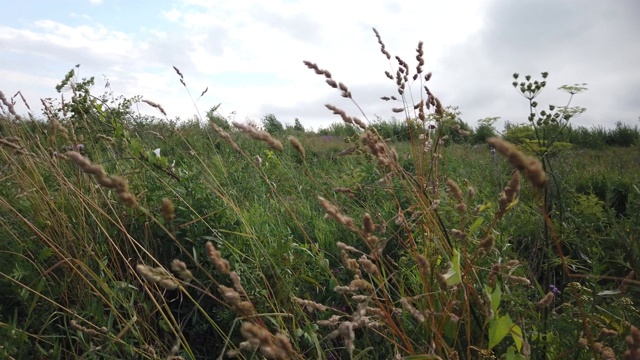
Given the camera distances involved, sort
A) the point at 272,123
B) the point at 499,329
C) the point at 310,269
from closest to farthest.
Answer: the point at 499,329
the point at 310,269
the point at 272,123

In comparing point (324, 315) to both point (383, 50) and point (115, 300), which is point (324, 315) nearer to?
point (115, 300)

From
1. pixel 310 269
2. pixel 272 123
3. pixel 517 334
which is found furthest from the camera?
pixel 272 123

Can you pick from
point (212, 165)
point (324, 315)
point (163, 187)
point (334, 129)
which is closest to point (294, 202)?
point (212, 165)

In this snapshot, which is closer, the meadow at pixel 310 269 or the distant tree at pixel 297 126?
the meadow at pixel 310 269

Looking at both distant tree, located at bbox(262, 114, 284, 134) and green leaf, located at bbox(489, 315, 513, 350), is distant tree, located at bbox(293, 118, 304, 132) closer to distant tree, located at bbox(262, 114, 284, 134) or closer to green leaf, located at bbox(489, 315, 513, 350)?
distant tree, located at bbox(262, 114, 284, 134)

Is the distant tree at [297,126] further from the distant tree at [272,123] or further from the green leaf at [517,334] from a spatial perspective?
the green leaf at [517,334]

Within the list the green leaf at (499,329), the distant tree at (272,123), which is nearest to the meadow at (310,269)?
the green leaf at (499,329)

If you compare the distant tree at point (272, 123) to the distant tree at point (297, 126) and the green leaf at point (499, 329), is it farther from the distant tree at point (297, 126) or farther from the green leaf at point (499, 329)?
the green leaf at point (499, 329)

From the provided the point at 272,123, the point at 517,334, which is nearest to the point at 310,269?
the point at 517,334

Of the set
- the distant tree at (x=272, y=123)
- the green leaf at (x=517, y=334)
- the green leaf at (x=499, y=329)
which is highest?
the distant tree at (x=272, y=123)

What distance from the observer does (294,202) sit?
11.5 feet

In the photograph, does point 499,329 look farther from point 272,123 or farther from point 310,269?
point 272,123

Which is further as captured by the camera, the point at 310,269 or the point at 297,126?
the point at 297,126

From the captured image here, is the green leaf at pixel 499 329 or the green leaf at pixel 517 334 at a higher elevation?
the green leaf at pixel 499 329
